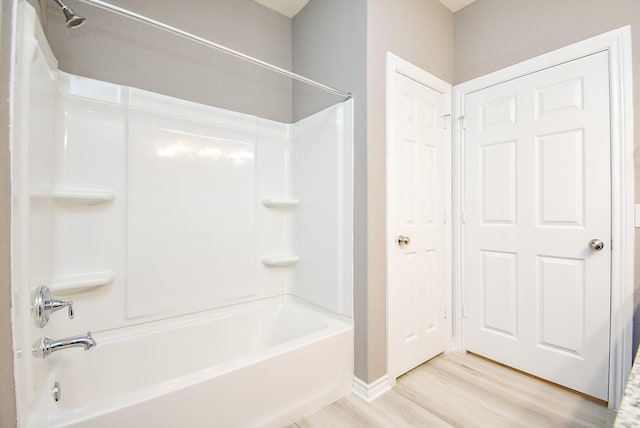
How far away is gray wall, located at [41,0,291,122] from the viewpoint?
152 centimetres

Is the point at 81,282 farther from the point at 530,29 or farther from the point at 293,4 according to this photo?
the point at 530,29

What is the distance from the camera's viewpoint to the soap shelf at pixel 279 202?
2.08 meters

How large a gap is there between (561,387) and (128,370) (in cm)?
246

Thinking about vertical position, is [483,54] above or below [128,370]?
above

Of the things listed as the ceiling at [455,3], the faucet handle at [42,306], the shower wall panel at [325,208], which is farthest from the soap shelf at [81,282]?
the ceiling at [455,3]

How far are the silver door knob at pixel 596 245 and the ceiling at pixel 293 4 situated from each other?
1.82 m

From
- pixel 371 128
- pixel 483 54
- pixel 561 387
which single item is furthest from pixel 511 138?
pixel 561 387

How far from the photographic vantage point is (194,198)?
1.80m

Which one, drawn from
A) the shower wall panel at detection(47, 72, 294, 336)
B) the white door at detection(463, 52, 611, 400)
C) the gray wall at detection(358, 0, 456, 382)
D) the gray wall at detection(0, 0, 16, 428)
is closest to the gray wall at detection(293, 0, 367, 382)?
the gray wall at detection(358, 0, 456, 382)

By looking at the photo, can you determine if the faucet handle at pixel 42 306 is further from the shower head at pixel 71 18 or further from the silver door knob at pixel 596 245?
the silver door knob at pixel 596 245

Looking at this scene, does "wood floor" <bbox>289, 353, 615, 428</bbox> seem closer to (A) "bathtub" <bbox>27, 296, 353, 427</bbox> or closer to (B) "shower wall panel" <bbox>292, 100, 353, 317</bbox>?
(A) "bathtub" <bbox>27, 296, 353, 427</bbox>

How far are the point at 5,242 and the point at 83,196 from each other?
25.6 inches

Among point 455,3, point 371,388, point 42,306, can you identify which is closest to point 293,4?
point 455,3

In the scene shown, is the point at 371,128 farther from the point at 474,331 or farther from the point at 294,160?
the point at 474,331
